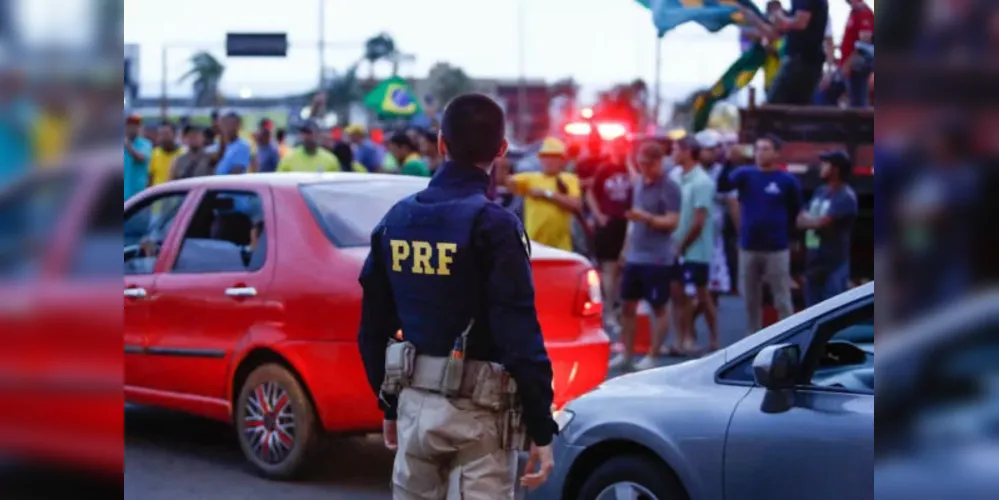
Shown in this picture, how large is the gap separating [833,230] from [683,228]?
6.12ft

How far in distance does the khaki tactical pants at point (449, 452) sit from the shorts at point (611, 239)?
903cm

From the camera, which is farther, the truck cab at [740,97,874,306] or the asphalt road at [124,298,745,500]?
the truck cab at [740,97,874,306]

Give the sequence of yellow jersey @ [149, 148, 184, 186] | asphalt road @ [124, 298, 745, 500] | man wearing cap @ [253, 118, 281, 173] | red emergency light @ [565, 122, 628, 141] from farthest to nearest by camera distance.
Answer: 1. man wearing cap @ [253, 118, 281, 173]
2. yellow jersey @ [149, 148, 184, 186]
3. red emergency light @ [565, 122, 628, 141]
4. asphalt road @ [124, 298, 745, 500]

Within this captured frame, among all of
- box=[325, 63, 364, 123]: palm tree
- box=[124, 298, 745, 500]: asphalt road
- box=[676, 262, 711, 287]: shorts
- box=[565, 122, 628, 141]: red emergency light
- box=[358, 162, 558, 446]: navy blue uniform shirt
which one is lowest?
box=[124, 298, 745, 500]: asphalt road

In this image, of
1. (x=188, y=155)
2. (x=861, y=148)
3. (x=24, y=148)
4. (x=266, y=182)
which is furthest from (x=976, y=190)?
(x=188, y=155)

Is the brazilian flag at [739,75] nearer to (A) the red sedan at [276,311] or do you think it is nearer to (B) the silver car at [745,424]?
(A) the red sedan at [276,311]

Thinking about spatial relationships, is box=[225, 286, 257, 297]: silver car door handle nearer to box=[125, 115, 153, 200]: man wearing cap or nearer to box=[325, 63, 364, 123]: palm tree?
box=[125, 115, 153, 200]: man wearing cap

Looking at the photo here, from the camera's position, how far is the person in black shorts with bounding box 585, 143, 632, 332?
12664mm

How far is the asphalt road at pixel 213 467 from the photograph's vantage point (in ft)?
23.3

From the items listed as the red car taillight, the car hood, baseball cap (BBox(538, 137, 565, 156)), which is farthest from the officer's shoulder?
baseball cap (BBox(538, 137, 565, 156))

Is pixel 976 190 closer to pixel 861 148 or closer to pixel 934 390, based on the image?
pixel 934 390

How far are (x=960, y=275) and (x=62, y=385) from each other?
910mm

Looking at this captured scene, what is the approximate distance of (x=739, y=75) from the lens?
1342 centimetres

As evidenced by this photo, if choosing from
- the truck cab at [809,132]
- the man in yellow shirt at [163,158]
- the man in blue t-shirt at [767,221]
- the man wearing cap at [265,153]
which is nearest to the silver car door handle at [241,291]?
the man in blue t-shirt at [767,221]
